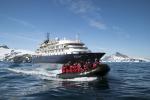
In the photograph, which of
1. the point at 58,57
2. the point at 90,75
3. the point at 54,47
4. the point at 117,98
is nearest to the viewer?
the point at 117,98

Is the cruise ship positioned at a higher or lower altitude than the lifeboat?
higher

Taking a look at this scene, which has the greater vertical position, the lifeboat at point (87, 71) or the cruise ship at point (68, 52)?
the cruise ship at point (68, 52)

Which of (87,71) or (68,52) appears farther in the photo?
(68,52)

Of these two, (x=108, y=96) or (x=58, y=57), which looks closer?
(x=108, y=96)

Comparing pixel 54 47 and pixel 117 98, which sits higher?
pixel 54 47

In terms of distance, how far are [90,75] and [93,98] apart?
9634mm

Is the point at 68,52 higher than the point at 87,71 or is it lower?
higher

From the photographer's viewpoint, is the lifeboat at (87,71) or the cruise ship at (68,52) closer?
the lifeboat at (87,71)

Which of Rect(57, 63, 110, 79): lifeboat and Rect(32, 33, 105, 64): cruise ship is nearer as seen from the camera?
Rect(57, 63, 110, 79): lifeboat

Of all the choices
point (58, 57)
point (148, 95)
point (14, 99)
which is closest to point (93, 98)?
point (148, 95)

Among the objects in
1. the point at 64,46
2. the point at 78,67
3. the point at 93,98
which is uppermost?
the point at 64,46

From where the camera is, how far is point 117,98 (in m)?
15.6

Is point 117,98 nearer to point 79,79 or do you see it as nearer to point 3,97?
point 3,97

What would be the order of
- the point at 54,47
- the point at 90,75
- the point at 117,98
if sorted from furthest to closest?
the point at 54,47, the point at 90,75, the point at 117,98
